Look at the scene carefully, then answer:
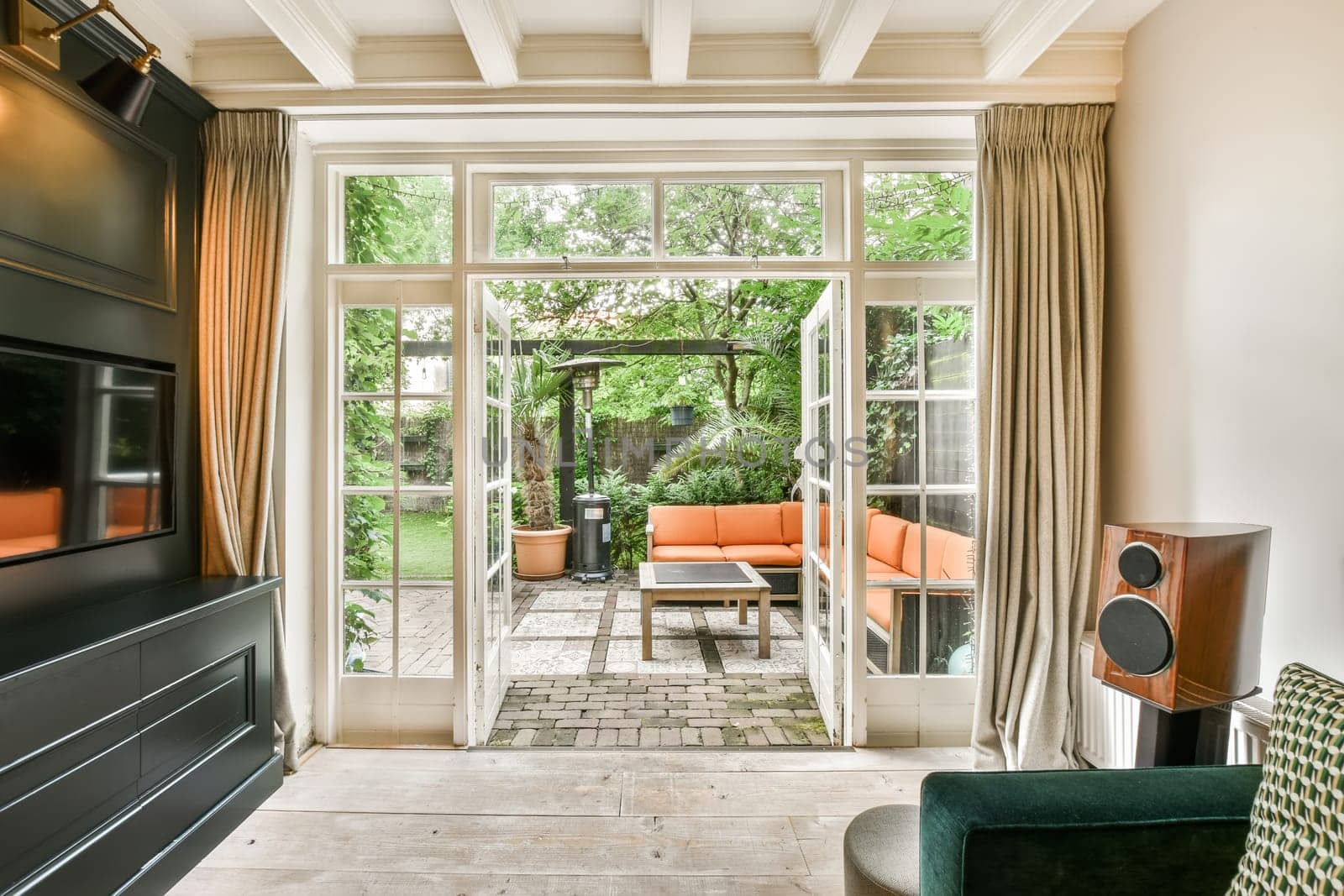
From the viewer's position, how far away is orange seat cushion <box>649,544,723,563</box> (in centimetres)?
521

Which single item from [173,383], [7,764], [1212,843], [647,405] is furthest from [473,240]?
[647,405]

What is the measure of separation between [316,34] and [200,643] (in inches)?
78.8

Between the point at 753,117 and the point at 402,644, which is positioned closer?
the point at 753,117

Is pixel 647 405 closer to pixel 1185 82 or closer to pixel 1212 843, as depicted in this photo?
pixel 1185 82

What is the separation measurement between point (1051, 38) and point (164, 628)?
130 inches

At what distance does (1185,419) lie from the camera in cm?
206

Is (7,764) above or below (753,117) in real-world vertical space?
below

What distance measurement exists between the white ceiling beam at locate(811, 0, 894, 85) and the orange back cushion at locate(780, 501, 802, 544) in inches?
153

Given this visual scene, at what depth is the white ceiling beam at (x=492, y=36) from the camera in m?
1.96

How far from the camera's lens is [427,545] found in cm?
273

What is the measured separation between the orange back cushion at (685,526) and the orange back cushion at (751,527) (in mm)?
85

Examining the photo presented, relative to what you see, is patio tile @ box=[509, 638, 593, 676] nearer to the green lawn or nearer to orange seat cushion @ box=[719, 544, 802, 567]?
the green lawn

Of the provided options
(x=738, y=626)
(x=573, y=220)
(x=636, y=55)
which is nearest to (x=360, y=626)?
(x=573, y=220)

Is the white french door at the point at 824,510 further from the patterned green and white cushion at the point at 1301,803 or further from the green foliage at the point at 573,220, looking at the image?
the patterned green and white cushion at the point at 1301,803
